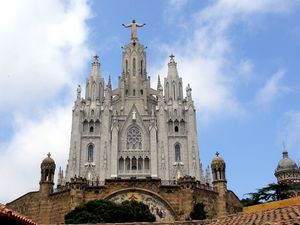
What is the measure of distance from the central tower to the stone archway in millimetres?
25039

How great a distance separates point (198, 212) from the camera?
1120 inches

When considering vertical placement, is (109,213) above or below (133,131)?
below

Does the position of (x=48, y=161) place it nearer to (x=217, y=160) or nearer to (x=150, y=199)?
(x=150, y=199)

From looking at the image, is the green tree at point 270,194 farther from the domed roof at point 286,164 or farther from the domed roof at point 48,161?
the domed roof at point 286,164

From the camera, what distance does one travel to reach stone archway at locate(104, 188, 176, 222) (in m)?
28.5

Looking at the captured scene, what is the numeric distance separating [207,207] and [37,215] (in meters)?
11.9

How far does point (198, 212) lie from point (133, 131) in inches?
1288

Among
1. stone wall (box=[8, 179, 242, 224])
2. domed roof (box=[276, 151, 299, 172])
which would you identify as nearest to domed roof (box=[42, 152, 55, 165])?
stone wall (box=[8, 179, 242, 224])

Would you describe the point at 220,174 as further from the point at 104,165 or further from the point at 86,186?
the point at 104,165

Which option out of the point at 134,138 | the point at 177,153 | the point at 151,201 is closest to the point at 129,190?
the point at 151,201

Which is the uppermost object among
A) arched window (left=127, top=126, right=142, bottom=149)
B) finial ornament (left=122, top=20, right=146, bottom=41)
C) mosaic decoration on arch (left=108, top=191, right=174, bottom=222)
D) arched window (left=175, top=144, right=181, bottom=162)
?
finial ornament (left=122, top=20, right=146, bottom=41)

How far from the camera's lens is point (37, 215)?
30.3 meters

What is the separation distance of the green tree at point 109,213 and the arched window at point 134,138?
31731mm

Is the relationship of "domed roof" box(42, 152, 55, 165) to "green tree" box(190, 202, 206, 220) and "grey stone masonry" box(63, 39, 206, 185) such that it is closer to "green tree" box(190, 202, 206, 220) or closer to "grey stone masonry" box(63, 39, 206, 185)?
"green tree" box(190, 202, 206, 220)
